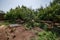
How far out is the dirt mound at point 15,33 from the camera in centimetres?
1242

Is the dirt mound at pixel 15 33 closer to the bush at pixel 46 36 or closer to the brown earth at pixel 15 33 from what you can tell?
the brown earth at pixel 15 33

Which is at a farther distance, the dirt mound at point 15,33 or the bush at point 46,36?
the bush at point 46,36

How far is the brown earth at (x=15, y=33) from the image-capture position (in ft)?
40.7

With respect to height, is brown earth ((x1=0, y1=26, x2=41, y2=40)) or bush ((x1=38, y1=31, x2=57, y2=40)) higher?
brown earth ((x1=0, y1=26, x2=41, y2=40))

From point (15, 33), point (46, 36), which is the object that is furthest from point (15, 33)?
point (46, 36)

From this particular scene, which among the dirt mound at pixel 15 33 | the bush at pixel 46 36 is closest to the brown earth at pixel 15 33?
the dirt mound at pixel 15 33

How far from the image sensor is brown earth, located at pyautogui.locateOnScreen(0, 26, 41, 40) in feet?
40.7

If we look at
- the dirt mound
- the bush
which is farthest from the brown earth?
the bush

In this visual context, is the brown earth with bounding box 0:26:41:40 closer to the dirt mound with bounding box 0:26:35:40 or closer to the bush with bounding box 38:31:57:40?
the dirt mound with bounding box 0:26:35:40

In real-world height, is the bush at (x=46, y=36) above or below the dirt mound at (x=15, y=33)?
below

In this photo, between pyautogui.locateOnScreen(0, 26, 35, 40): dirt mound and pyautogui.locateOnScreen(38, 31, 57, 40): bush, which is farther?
pyautogui.locateOnScreen(38, 31, 57, 40): bush

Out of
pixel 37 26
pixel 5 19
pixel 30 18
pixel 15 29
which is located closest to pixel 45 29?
pixel 37 26

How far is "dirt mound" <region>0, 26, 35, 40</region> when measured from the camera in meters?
12.4

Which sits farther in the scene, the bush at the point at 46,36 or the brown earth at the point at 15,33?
the bush at the point at 46,36
